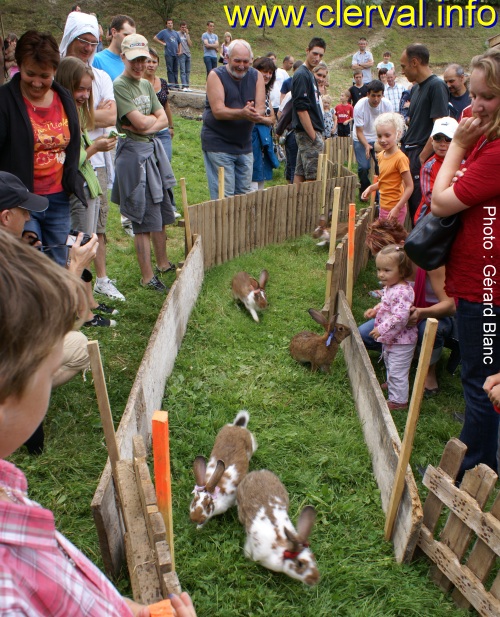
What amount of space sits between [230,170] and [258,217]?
2.41 feet

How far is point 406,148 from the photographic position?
6.80 metres

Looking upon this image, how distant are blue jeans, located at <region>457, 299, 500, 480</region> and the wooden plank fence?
11.5 ft

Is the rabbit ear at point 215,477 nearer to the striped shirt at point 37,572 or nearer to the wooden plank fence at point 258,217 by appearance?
the striped shirt at point 37,572

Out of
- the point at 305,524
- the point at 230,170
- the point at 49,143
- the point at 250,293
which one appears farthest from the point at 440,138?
the point at 305,524

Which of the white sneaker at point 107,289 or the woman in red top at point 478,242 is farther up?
the woman in red top at point 478,242

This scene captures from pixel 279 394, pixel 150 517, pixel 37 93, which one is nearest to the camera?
pixel 150 517

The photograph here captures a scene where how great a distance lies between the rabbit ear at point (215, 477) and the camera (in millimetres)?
3115

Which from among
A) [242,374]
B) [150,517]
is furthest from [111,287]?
[150,517]

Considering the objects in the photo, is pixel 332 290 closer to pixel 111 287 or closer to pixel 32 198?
pixel 111 287

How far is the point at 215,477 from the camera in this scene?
314 cm

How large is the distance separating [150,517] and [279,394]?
2.56 metres

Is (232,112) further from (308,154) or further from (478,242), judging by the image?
(478,242)

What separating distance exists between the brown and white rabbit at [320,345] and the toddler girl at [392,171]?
79.9 inches

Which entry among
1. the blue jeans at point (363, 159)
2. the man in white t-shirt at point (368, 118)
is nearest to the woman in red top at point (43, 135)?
the man in white t-shirt at point (368, 118)
